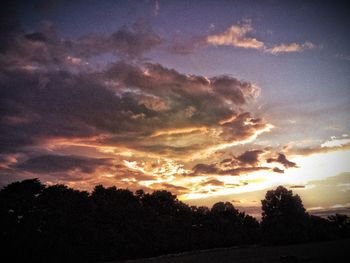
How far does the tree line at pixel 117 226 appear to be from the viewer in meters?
48.8

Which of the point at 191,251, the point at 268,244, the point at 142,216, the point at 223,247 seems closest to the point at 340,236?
the point at 268,244

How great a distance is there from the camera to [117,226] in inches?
2413

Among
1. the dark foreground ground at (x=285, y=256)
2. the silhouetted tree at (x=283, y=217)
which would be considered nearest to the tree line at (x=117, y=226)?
the silhouetted tree at (x=283, y=217)

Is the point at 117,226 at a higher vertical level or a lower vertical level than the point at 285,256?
higher

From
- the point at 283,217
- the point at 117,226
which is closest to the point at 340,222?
the point at 283,217

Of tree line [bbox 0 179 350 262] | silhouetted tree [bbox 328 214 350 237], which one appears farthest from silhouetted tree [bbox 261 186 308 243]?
silhouetted tree [bbox 328 214 350 237]

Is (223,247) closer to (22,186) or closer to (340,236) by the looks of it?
(340,236)

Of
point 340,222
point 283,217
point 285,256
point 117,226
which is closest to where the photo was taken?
point 285,256

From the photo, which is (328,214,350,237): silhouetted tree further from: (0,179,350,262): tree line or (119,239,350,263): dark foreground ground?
(119,239,350,263): dark foreground ground

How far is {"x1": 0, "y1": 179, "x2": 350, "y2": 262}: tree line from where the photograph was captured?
48.8 meters

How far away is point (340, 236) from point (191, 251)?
51.0m

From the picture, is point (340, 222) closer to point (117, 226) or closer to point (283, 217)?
point (283, 217)

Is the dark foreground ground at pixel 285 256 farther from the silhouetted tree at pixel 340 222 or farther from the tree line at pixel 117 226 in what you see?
the silhouetted tree at pixel 340 222

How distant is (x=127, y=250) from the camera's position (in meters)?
58.0
